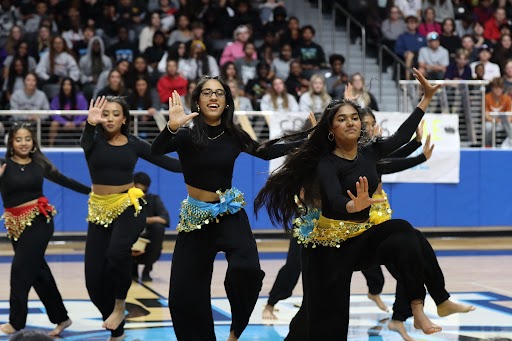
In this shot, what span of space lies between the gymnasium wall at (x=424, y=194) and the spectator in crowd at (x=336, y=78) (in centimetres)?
176

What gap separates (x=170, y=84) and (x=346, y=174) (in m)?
9.55

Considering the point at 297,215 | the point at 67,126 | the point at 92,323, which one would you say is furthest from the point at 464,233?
the point at 297,215

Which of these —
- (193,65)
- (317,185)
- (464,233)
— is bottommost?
(464,233)

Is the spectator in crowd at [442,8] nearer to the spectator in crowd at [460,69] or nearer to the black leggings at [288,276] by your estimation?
the spectator in crowd at [460,69]

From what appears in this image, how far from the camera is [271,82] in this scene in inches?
627

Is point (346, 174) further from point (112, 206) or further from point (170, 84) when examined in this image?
point (170, 84)

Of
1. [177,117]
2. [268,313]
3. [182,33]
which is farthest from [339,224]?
[182,33]

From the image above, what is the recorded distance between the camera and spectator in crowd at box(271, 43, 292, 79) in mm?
16791

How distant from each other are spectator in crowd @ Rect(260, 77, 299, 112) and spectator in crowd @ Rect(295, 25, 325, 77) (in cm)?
205

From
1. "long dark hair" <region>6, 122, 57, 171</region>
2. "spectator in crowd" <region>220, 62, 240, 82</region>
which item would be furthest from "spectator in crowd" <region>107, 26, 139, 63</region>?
"long dark hair" <region>6, 122, 57, 171</region>

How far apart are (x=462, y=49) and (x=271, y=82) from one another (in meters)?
3.67

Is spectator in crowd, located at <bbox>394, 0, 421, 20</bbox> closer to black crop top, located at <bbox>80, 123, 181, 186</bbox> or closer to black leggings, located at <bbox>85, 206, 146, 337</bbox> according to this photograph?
black crop top, located at <bbox>80, 123, 181, 186</bbox>

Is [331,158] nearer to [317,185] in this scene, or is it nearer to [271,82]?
[317,185]

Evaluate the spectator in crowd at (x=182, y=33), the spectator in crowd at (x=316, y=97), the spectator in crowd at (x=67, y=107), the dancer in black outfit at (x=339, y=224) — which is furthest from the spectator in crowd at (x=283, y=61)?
the dancer in black outfit at (x=339, y=224)
